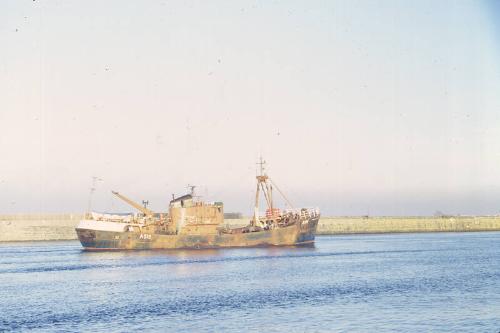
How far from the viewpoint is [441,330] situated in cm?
3195

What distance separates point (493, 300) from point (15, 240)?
92.4 m

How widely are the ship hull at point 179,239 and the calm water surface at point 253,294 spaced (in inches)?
397

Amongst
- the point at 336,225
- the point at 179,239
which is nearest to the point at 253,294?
the point at 179,239

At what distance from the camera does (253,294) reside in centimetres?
4469

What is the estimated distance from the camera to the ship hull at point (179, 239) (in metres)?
85.5

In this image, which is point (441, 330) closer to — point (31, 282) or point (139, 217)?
point (31, 282)

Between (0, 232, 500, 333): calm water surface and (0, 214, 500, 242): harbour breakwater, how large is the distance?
138 feet

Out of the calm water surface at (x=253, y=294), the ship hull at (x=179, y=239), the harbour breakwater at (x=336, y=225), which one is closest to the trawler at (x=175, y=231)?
the ship hull at (x=179, y=239)

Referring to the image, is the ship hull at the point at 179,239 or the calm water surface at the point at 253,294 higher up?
the ship hull at the point at 179,239

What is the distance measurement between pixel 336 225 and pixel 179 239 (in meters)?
61.1

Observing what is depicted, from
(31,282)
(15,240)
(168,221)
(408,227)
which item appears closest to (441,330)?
(31,282)

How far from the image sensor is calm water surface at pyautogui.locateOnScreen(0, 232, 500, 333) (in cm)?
3441

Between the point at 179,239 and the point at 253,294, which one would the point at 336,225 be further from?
the point at 253,294

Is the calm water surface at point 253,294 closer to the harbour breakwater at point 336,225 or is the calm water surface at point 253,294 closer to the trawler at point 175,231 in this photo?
the trawler at point 175,231
